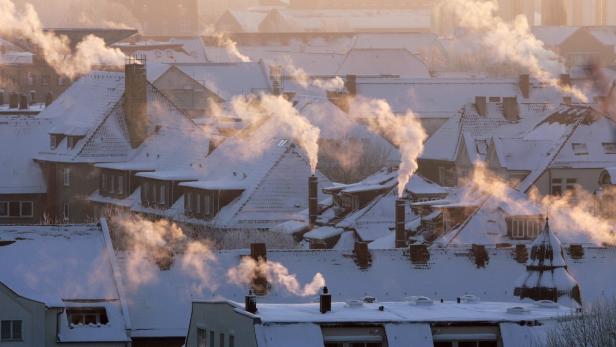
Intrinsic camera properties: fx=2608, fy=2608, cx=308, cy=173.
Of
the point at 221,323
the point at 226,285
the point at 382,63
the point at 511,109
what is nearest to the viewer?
the point at 221,323

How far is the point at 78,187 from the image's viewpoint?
342ft

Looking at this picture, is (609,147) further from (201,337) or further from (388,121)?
(201,337)

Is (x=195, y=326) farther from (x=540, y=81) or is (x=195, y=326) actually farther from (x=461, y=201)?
(x=540, y=81)

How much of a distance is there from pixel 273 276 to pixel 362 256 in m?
2.87

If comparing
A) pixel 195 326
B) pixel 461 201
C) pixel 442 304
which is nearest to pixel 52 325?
pixel 195 326

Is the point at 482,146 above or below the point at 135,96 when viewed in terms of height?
below

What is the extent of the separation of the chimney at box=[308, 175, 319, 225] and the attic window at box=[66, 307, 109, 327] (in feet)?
89.7

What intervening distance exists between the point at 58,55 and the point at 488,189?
7447cm

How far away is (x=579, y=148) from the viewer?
326ft

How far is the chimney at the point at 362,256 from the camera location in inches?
2657

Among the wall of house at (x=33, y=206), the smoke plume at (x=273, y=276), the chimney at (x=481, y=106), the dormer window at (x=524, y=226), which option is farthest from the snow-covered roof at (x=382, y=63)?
the smoke plume at (x=273, y=276)

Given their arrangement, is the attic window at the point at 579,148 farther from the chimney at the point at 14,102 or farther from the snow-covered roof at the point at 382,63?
the snow-covered roof at the point at 382,63

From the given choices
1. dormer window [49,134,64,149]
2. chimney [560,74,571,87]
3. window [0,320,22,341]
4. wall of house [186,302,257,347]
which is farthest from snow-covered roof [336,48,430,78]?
wall of house [186,302,257,347]

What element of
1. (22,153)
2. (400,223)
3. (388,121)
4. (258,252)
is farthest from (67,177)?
(258,252)
